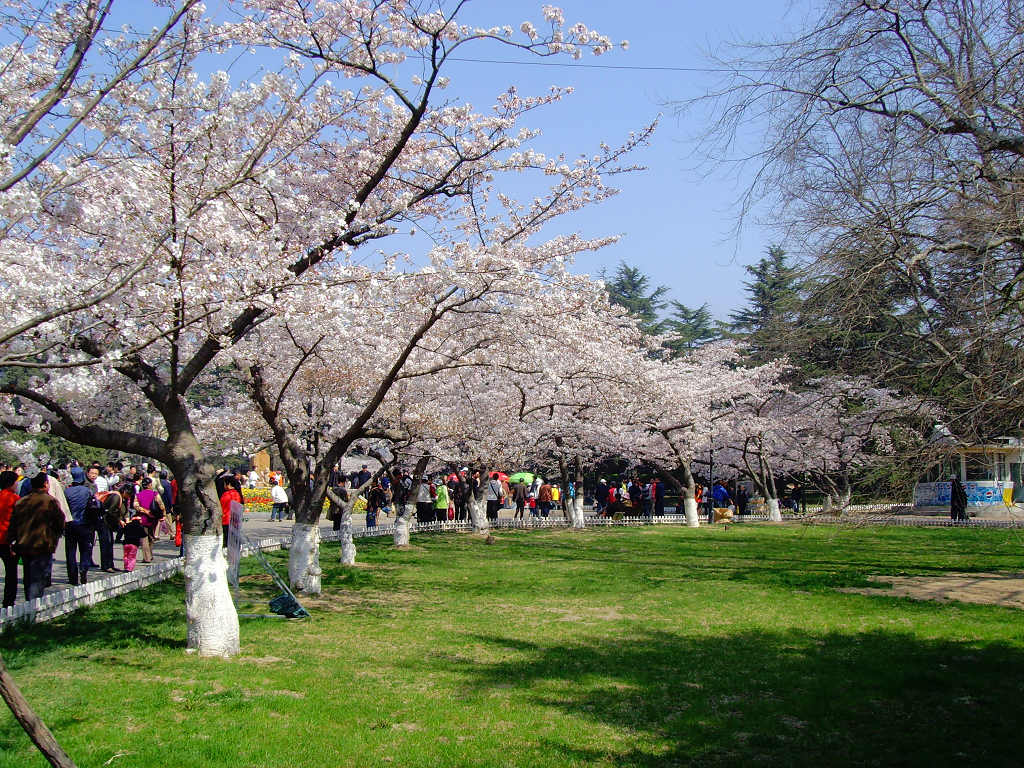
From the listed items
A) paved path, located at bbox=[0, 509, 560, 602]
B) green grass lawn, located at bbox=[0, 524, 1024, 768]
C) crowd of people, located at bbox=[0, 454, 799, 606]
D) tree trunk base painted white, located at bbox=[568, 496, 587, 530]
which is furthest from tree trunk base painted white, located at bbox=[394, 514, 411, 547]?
tree trunk base painted white, located at bbox=[568, 496, 587, 530]

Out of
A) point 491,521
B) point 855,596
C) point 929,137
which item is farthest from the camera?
point 491,521

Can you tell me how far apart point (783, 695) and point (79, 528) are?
30.5ft

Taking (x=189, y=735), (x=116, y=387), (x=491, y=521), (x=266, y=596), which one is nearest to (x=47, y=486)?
(x=116, y=387)

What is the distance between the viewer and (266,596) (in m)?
12.1

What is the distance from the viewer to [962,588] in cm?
1249

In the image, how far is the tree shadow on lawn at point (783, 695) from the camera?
5.49 meters

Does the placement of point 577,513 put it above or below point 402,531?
below

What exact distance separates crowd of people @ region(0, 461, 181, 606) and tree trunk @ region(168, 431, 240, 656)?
78.6 inches

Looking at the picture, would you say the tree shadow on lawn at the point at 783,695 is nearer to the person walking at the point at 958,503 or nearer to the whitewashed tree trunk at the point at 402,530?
the whitewashed tree trunk at the point at 402,530

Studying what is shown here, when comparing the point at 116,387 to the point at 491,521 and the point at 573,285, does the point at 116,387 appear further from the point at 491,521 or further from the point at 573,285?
the point at 491,521

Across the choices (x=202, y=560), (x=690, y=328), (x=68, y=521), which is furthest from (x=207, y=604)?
(x=690, y=328)

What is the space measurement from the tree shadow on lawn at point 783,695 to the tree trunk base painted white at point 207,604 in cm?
251

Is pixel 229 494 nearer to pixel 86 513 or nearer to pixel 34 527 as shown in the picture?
pixel 86 513

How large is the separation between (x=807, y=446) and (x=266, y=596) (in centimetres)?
2509
